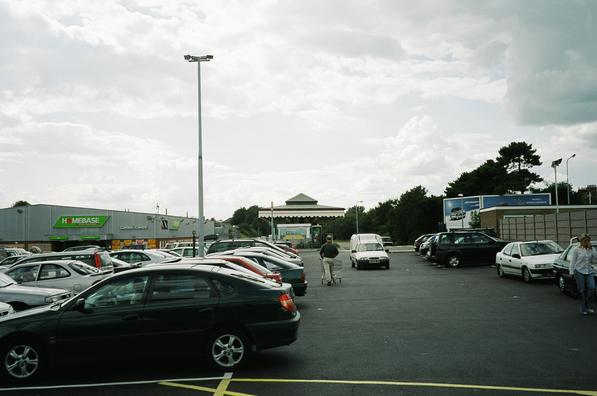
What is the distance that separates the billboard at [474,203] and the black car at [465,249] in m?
38.0

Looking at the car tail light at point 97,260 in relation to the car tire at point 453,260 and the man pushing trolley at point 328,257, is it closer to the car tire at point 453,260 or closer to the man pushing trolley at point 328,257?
the man pushing trolley at point 328,257

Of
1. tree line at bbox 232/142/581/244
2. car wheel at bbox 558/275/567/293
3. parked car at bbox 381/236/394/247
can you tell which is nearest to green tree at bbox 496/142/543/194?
tree line at bbox 232/142/581/244

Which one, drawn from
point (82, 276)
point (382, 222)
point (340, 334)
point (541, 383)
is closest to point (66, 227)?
point (82, 276)

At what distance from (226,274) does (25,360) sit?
2787 millimetres

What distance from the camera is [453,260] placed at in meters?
30.0

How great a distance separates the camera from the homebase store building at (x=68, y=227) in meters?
64.3

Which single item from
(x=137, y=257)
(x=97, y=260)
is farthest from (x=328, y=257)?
(x=137, y=257)

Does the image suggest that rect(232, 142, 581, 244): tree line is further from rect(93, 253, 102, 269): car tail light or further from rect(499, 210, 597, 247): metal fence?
rect(93, 253, 102, 269): car tail light

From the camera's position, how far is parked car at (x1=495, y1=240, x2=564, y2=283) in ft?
63.2

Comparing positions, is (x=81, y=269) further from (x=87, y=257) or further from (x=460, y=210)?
(x=460, y=210)

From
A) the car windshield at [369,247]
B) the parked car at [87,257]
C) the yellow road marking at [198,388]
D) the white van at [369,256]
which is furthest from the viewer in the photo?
the car windshield at [369,247]

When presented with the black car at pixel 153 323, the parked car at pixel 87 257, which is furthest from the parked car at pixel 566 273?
the parked car at pixel 87 257

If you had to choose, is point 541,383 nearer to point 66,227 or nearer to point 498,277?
point 498,277

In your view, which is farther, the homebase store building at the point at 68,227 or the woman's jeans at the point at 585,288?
the homebase store building at the point at 68,227
